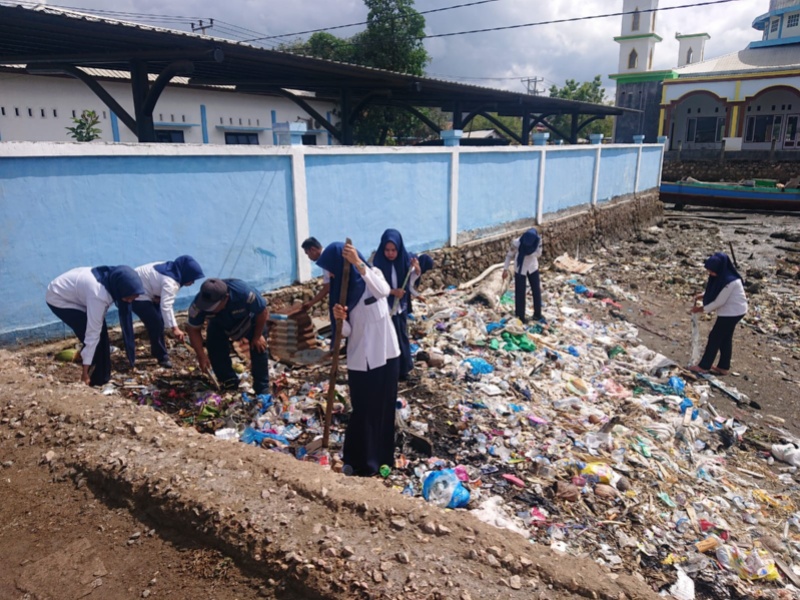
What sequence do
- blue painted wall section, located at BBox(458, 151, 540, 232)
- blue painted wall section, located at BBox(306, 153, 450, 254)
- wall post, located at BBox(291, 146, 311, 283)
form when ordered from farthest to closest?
blue painted wall section, located at BBox(458, 151, 540, 232) → blue painted wall section, located at BBox(306, 153, 450, 254) → wall post, located at BBox(291, 146, 311, 283)

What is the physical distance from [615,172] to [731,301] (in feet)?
34.5

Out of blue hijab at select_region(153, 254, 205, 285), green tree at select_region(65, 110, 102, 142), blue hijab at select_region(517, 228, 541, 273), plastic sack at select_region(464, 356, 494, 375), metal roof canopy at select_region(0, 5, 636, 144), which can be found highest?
metal roof canopy at select_region(0, 5, 636, 144)

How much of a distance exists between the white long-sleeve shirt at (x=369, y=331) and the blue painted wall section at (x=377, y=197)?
3.62 m

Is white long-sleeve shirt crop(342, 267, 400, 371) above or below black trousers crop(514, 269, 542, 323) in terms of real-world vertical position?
above

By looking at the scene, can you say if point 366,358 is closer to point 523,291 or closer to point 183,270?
point 183,270

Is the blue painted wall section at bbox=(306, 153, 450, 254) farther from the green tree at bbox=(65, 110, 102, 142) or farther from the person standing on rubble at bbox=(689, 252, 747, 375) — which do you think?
the green tree at bbox=(65, 110, 102, 142)

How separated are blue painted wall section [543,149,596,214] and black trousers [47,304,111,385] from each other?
1008 centimetres

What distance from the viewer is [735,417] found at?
6.09 m

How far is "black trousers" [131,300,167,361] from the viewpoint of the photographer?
17.2 feet

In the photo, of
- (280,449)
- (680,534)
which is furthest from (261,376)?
(680,534)

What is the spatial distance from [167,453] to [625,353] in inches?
236

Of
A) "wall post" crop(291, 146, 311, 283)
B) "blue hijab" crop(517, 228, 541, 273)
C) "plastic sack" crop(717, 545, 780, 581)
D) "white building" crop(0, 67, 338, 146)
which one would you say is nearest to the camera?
"plastic sack" crop(717, 545, 780, 581)

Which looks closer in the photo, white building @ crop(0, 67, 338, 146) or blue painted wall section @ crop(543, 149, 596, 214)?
white building @ crop(0, 67, 338, 146)

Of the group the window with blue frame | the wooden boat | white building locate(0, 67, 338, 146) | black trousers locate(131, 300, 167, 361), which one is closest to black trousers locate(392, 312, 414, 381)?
black trousers locate(131, 300, 167, 361)
